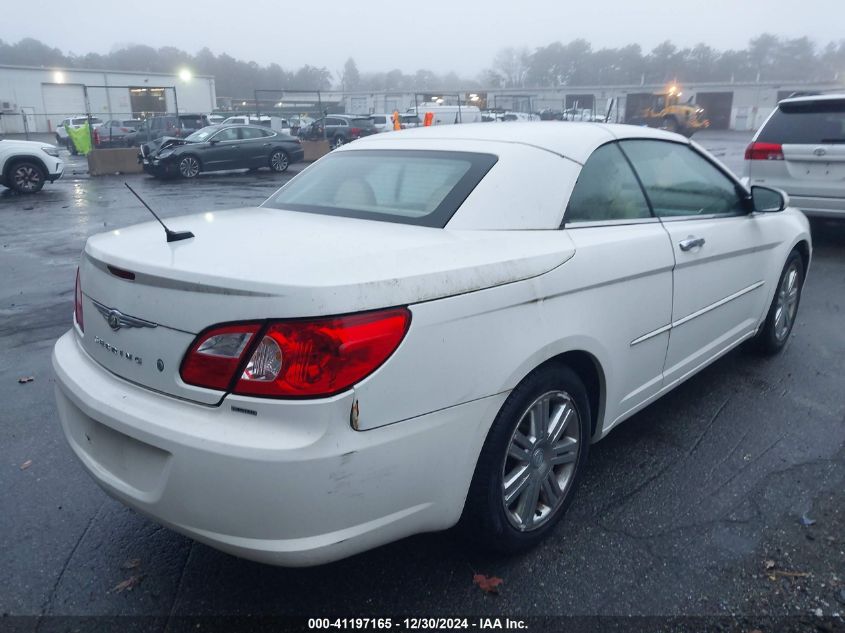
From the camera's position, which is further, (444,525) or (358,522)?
(444,525)

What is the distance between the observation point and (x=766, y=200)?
3.96 m

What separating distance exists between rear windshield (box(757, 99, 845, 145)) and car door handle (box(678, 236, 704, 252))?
5299mm

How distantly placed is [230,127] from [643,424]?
19594 mm

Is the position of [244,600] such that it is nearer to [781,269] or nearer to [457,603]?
[457,603]

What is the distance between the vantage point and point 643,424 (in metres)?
3.73

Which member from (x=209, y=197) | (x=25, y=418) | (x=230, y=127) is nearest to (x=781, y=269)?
(x=25, y=418)

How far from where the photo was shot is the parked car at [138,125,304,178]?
19.4 meters

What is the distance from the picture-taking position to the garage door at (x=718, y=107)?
209 feet

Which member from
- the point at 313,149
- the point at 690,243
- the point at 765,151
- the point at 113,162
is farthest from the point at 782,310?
the point at 313,149

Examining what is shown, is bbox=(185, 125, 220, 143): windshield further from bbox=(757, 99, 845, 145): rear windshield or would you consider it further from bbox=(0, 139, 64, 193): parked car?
bbox=(757, 99, 845, 145): rear windshield

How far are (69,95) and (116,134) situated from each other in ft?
110

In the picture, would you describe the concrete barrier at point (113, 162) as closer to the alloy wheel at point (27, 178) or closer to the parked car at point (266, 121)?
the alloy wheel at point (27, 178)

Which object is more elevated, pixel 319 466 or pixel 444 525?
pixel 319 466

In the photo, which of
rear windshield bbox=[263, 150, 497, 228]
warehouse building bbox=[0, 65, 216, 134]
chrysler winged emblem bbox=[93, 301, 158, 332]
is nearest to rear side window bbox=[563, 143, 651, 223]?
rear windshield bbox=[263, 150, 497, 228]
